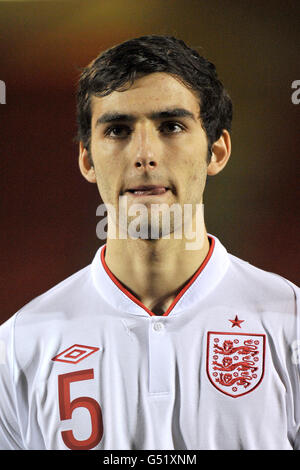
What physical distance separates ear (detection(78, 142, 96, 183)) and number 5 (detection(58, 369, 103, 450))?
45cm

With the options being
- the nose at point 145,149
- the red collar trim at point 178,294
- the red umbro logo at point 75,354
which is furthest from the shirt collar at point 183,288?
the nose at point 145,149

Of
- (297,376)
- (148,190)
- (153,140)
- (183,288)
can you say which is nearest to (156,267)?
(183,288)

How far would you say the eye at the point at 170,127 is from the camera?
50.8 inches

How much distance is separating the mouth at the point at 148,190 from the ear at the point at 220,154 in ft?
0.45

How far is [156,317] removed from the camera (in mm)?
1318

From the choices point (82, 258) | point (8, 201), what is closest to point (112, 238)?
point (82, 258)

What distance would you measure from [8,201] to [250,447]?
81 cm

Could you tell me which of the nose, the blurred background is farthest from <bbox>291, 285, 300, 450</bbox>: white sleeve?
the nose

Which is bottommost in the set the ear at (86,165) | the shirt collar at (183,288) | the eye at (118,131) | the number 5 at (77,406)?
the number 5 at (77,406)

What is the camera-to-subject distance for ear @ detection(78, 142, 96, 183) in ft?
4.53

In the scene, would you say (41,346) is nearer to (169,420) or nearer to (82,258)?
(82,258)

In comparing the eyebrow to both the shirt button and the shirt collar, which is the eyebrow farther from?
the shirt button

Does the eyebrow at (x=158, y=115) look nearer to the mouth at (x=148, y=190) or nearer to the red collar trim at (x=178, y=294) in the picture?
the mouth at (x=148, y=190)

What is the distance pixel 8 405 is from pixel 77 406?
0.16 m
